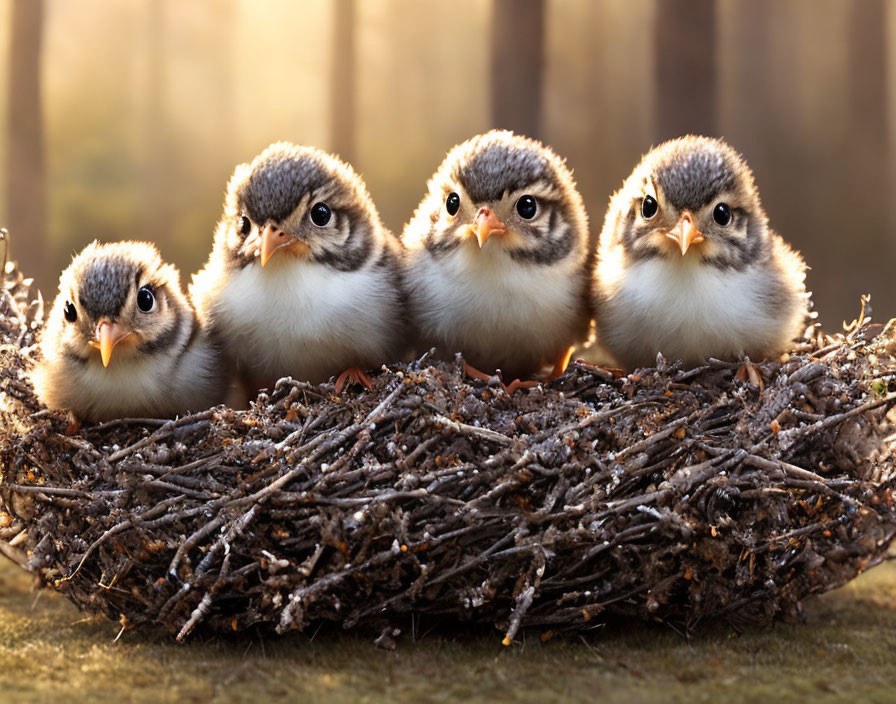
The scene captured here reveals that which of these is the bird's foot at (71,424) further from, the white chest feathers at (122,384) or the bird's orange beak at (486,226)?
the bird's orange beak at (486,226)

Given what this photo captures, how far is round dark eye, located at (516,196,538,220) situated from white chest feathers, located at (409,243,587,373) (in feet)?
0.47

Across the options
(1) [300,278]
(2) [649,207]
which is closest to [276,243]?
(1) [300,278]

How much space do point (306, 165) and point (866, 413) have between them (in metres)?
1.72

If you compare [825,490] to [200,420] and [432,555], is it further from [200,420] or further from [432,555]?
[200,420]

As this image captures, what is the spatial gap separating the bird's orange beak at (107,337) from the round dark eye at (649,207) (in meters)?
1.53

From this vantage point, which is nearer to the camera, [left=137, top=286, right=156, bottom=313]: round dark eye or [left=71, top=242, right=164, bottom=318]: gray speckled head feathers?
[left=71, top=242, right=164, bottom=318]: gray speckled head feathers

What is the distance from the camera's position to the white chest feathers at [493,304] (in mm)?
2723

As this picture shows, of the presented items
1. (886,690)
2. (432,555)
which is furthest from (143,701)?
(886,690)

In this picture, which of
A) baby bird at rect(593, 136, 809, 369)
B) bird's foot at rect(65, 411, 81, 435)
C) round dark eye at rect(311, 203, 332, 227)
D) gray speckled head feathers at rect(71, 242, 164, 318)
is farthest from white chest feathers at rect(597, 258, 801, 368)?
bird's foot at rect(65, 411, 81, 435)

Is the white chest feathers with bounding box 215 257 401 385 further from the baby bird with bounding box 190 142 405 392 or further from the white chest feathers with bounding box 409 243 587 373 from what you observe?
the white chest feathers with bounding box 409 243 587 373

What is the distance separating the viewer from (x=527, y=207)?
2748 millimetres

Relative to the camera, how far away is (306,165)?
2752 millimetres

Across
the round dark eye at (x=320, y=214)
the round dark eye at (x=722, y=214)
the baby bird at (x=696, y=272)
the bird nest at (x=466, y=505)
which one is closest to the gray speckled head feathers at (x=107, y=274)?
the bird nest at (x=466, y=505)

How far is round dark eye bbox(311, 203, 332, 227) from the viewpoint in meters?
2.74
